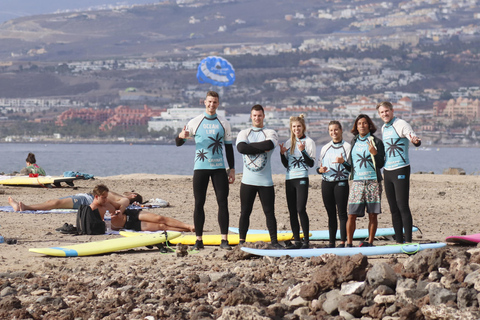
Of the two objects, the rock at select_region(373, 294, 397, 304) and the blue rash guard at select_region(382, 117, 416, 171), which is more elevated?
the blue rash guard at select_region(382, 117, 416, 171)

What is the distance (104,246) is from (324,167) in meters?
2.10

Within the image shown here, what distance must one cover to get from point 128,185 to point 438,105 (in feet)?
609

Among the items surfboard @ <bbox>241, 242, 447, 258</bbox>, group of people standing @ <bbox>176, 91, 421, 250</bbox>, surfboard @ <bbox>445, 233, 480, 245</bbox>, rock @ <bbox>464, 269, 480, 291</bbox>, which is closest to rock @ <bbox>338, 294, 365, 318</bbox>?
rock @ <bbox>464, 269, 480, 291</bbox>

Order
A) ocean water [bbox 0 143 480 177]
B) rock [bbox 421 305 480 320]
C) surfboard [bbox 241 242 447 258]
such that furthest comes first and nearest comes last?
ocean water [bbox 0 143 480 177]
surfboard [bbox 241 242 447 258]
rock [bbox 421 305 480 320]

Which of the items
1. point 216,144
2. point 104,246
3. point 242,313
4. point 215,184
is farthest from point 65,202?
point 242,313

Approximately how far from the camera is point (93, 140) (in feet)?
517

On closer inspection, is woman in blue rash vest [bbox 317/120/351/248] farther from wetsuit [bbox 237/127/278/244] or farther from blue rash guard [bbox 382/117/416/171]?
wetsuit [bbox 237/127/278/244]

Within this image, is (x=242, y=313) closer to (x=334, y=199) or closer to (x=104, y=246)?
(x=334, y=199)

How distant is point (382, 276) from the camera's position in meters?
5.69

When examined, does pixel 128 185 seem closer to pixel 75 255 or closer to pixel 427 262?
pixel 75 255

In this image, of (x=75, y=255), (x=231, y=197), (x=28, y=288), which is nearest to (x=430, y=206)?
(x=231, y=197)

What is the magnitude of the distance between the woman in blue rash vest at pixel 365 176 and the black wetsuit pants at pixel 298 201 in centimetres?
38

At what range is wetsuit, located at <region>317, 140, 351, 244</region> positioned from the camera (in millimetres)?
7383

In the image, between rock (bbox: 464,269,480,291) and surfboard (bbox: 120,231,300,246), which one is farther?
surfboard (bbox: 120,231,300,246)
